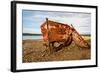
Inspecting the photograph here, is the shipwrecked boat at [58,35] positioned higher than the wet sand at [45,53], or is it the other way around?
the shipwrecked boat at [58,35]

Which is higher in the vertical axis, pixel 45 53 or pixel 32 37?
pixel 32 37

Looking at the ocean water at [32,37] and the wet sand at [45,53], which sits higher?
the ocean water at [32,37]

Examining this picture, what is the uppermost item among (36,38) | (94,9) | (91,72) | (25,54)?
(94,9)

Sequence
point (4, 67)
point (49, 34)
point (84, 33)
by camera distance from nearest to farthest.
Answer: point (4, 67)
point (49, 34)
point (84, 33)

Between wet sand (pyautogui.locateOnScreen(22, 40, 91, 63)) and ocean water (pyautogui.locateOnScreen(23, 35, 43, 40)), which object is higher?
ocean water (pyautogui.locateOnScreen(23, 35, 43, 40))

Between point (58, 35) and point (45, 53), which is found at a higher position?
point (58, 35)

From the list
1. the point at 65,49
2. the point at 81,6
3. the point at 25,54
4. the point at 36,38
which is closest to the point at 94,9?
the point at 81,6

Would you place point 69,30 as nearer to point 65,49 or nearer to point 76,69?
point 65,49

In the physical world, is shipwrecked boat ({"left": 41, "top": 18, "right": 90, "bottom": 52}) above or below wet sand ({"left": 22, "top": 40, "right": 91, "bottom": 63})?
above
